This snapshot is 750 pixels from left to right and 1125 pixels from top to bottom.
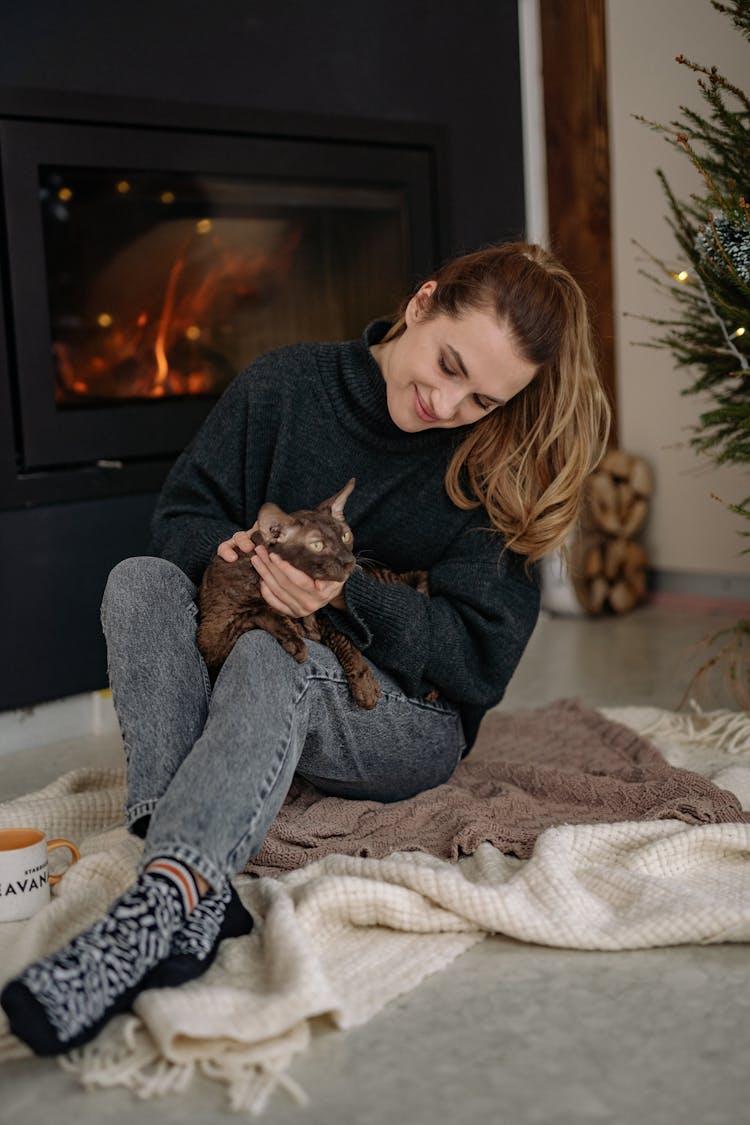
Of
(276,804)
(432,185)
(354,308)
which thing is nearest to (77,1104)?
(276,804)

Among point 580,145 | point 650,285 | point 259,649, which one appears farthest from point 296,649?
point 580,145

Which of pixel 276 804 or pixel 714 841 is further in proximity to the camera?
pixel 714 841

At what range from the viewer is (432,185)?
3279 millimetres

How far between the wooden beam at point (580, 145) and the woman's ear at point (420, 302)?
2.21 metres

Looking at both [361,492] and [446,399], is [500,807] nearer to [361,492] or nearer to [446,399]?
[361,492]

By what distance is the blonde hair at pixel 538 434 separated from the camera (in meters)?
1.81

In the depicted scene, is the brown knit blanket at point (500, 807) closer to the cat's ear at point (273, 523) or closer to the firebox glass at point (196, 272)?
the cat's ear at point (273, 523)

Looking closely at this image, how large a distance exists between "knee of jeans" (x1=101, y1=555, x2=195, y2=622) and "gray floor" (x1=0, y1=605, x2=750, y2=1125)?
1.99ft

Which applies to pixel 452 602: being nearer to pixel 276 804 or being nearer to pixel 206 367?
pixel 276 804

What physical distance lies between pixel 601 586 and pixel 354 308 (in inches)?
49.1

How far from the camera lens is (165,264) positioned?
9.48ft

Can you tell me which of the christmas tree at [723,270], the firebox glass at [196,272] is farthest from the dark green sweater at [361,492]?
the firebox glass at [196,272]

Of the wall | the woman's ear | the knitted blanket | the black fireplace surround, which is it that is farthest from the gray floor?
the wall

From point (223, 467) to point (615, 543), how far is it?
2.21 metres
